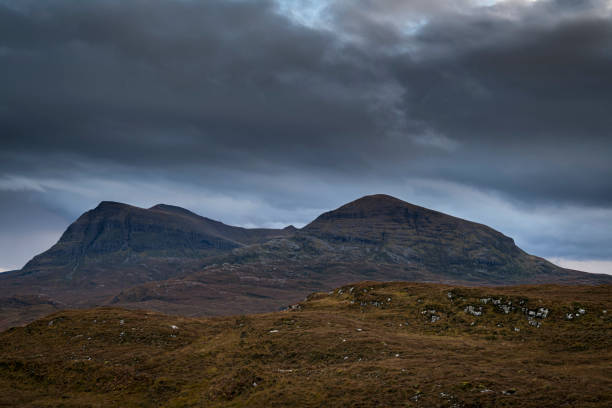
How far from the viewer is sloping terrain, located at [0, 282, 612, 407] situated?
30.9 meters

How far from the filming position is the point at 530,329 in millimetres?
47875

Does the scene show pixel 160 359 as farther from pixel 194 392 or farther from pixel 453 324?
pixel 453 324

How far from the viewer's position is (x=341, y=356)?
4225 centimetres

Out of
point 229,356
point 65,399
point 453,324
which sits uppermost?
point 453,324

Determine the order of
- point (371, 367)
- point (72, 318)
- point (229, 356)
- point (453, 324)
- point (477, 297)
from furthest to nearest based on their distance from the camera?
point (72, 318) < point (477, 297) < point (453, 324) < point (229, 356) < point (371, 367)

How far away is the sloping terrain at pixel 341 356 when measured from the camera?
30859 mm

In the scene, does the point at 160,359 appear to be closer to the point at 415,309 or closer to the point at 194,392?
the point at 194,392

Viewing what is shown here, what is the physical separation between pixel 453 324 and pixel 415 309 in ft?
28.4

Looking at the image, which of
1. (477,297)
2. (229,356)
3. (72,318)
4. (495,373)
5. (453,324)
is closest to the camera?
(495,373)

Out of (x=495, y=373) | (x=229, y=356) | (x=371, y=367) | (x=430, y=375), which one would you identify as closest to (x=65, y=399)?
(x=229, y=356)

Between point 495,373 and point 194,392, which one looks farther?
point 194,392

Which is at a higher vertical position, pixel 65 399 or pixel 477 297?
pixel 477 297

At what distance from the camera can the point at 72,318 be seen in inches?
2601

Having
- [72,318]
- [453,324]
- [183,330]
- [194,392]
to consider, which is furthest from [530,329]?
[72,318]
